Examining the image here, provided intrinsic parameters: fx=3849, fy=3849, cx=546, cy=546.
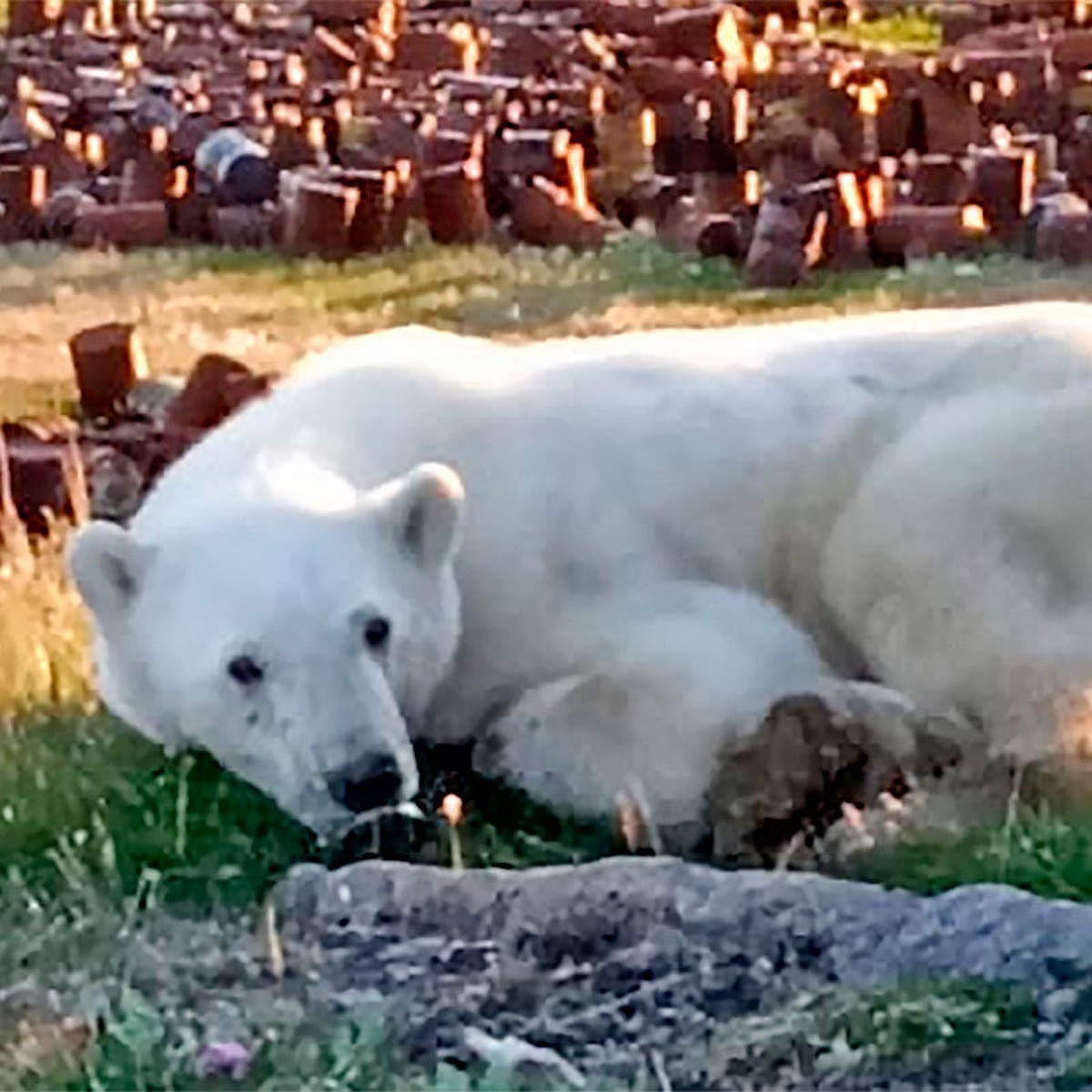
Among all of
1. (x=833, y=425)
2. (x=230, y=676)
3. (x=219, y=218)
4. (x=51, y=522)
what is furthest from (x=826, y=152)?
(x=230, y=676)

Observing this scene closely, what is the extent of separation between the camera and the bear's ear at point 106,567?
6.01m

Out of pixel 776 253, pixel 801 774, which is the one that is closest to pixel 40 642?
pixel 801 774

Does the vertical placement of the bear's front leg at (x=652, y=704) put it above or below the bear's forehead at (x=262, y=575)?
below

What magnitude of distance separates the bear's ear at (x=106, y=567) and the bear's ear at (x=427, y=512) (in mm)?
407

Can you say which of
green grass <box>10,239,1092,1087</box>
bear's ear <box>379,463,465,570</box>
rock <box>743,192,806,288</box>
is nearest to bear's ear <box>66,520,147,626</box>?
green grass <box>10,239,1092,1087</box>

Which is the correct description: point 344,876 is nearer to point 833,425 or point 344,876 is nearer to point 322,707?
point 322,707

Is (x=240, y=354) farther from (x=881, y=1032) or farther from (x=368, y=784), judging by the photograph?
(x=881, y=1032)

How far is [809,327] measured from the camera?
689cm

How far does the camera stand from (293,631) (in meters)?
5.75

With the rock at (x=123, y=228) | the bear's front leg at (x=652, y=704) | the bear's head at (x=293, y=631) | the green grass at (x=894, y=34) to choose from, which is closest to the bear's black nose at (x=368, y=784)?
the bear's head at (x=293, y=631)

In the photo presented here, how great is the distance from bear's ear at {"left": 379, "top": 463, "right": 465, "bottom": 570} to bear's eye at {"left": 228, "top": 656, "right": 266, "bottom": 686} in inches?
13.6

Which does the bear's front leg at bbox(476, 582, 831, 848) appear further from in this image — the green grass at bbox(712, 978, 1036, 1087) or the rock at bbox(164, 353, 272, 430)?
the rock at bbox(164, 353, 272, 430)

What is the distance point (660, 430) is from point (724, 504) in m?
0.17

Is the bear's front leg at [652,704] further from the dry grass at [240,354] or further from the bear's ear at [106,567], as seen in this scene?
the bear's ear at [106,567]
